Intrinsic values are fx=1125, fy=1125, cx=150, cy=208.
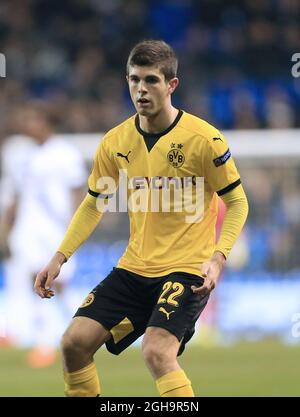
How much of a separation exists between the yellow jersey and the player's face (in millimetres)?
215

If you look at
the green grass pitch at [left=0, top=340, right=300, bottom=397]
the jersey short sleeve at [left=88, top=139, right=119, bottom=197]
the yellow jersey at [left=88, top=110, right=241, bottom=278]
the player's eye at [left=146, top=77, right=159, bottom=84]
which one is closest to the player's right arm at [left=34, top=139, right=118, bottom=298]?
the jersey short sleeve at [left=88, top=139, right=119, bottom=197]

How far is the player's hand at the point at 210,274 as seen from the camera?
5.81 m

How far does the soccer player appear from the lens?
20.0ft

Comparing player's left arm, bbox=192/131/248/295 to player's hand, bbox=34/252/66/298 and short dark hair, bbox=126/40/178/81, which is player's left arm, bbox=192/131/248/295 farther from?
player's hand, bbox=34/252/66/298

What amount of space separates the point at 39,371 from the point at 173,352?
4883 mm

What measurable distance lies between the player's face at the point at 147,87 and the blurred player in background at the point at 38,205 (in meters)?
5.11

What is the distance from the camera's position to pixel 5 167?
1359 cm

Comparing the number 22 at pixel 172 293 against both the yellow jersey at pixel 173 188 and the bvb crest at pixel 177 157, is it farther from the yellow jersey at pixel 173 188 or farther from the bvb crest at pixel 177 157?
the bvb crest at pixel 177 157

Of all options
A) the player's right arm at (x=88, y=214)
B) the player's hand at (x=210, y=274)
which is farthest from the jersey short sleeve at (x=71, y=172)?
the player's hand at (x=210, y=274)

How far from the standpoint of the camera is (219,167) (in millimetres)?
6172

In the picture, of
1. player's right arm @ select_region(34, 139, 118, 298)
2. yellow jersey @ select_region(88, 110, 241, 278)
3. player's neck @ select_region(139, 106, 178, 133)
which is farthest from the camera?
player's right arm @ select_region(34, 139, 118, 298)

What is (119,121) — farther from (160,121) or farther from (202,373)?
(160,121)

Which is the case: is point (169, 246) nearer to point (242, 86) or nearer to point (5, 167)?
point (5, 167)
